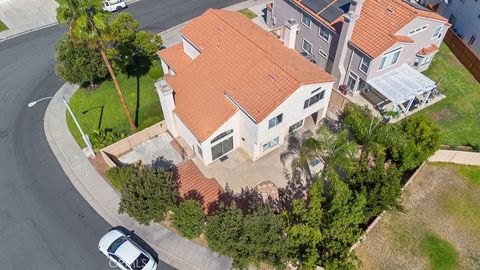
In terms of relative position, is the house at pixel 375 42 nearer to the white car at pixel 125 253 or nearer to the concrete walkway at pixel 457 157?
the concrete walkway at pixel 457 157

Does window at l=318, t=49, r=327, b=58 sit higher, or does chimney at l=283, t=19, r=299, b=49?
chimney at l=283, t=19, r=299, b=49

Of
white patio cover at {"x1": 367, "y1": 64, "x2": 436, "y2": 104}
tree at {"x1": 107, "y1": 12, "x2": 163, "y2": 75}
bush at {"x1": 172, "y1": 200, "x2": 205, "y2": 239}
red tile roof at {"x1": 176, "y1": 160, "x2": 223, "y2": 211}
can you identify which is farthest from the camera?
tree at {"x1": 107, "y1": 12, "x2": 163, "y2": 75}

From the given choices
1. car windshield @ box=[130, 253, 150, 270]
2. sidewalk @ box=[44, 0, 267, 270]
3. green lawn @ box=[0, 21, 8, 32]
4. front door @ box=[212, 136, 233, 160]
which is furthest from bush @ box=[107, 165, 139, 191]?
green lawn @ box=[0, 21, 8, 32]

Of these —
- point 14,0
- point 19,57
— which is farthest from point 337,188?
point 14,0

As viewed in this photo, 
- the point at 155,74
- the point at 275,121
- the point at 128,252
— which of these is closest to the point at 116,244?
the point at 128,252

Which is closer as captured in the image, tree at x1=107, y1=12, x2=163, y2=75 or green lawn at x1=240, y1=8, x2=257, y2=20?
tree at x1=107, y1=12, x2=163, y2=75

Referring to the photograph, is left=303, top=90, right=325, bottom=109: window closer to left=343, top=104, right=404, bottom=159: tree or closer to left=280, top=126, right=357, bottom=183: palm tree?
left=280, top=126, right=357, bottom=183: palm tree
